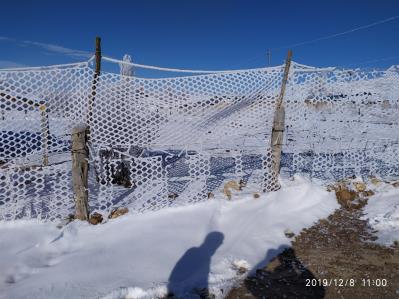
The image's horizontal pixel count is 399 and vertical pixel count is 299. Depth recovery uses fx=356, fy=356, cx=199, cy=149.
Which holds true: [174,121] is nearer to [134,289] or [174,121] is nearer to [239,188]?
[239,188]

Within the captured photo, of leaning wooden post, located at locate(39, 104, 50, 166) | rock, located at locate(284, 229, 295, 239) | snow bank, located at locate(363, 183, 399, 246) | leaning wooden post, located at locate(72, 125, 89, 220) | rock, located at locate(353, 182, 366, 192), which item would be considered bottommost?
rock, located at locate(284, 229, 295, 239)

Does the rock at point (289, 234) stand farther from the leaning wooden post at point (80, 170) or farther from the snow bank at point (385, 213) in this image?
the leaning wooden post at point (80, 170)

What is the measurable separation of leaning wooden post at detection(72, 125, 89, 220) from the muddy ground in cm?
240

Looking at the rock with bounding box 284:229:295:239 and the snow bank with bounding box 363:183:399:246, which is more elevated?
the snow bank with bounding box 363:183:399:246

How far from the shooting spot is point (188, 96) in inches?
197

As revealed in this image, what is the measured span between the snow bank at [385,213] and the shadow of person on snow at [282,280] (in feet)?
4.28

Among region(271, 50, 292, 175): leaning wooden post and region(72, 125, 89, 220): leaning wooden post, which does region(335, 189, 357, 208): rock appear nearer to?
region(271, 50, 292, 175): leaning wooden post

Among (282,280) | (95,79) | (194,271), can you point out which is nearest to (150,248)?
(194,271)

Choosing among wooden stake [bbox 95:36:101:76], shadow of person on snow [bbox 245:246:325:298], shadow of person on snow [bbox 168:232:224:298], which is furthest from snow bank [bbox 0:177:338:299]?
wooden stake [bbox 95:36:101:76]

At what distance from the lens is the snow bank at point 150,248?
3.26 m

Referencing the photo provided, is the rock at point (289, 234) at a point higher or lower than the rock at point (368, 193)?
lower

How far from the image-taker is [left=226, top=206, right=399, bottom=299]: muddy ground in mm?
3246
